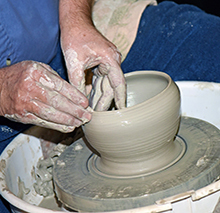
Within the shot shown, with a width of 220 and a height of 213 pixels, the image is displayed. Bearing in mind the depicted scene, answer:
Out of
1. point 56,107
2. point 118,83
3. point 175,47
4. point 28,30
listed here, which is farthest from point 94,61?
point 175,47

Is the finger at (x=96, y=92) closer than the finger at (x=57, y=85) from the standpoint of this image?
No

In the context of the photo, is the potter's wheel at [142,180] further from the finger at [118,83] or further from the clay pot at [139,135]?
the finger at [118,83]

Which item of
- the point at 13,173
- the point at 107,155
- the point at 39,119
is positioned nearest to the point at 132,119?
the point at 107,155

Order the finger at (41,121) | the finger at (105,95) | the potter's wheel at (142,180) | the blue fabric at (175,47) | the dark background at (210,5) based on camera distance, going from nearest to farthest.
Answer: the potter's wheel at (142,180), the finger at (41,121), the finger at (105,95), the blue fabric at (175,47), the dark background at (210,5)

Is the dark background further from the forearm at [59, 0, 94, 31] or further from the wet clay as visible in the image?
the wet clay

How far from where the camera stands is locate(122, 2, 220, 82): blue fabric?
1457mm

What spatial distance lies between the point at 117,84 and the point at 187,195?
0.43 m

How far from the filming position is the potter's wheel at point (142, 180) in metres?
0.91

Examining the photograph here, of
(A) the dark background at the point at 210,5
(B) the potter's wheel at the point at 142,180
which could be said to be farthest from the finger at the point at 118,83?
(A) the dark background at the point at 210,5

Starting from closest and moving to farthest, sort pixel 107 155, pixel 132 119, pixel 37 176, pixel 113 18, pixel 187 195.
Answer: pixel 187 195 → pixel 132 119 → pixel 107 155 → pixel 37 176 → pixel 113 18

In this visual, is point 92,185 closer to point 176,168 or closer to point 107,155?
point 107,155

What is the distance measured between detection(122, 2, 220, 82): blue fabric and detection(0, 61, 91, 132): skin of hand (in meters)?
0.64

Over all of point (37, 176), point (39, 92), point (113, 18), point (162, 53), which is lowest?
point (37, 176)

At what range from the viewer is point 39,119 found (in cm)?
102
